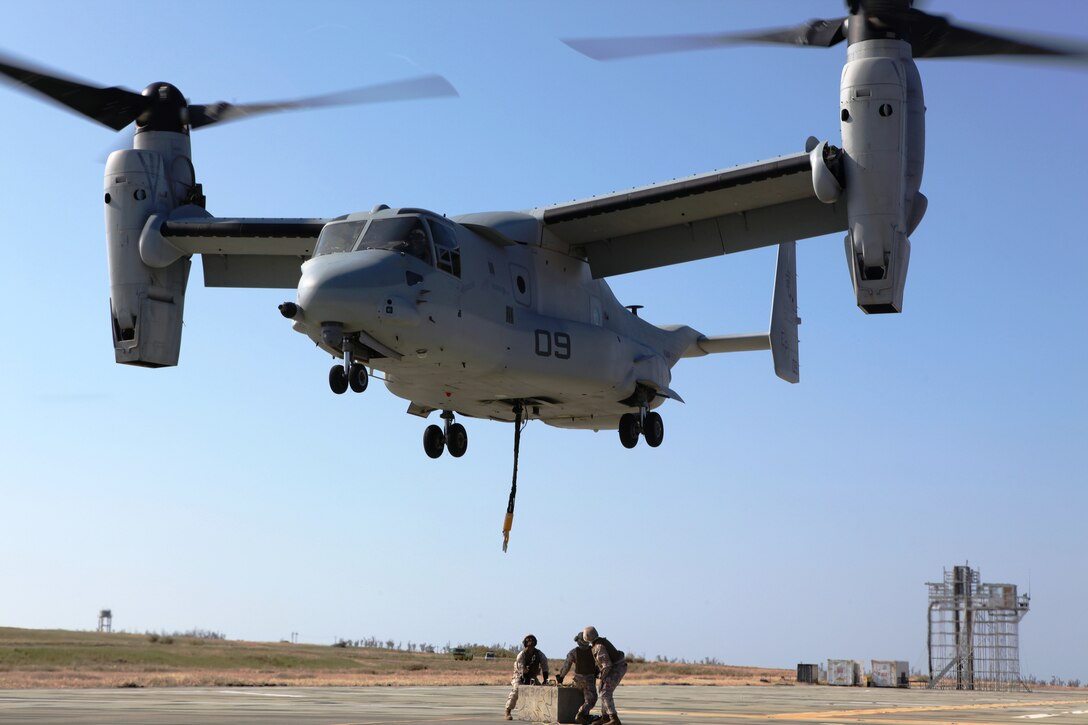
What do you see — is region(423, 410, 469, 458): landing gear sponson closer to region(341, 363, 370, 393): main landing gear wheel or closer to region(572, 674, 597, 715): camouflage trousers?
region(341, 363, 370, 393): main landing gear wheel

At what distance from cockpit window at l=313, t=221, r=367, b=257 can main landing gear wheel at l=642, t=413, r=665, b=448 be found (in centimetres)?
854

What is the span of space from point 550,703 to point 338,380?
6302 mm

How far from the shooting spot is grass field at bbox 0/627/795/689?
39438 millimetres

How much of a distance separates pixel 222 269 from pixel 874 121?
47.8 ft

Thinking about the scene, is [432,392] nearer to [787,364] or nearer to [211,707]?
[211,707]

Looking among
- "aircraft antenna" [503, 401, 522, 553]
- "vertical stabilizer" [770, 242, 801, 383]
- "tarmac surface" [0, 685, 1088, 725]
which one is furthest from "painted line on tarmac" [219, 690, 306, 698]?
"vertical stabilizer" [770, 242, 801, 383]

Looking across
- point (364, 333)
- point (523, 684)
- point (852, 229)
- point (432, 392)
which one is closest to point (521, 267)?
point (432, 392)

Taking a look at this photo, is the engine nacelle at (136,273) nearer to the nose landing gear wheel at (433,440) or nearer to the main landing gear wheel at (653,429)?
the nose landing gear wheel at (433,440)

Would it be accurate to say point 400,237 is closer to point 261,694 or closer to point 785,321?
point 261,694

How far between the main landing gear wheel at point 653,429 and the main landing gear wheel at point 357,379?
801cm

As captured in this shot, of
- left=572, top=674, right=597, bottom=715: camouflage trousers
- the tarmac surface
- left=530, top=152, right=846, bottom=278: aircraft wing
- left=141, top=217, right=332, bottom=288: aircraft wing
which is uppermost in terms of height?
left=530, top=152, right=846, bottom=278: aircraft wing

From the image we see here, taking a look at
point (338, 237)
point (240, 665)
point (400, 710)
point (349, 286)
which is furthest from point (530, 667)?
point (240, 665)

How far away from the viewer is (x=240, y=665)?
49.8m

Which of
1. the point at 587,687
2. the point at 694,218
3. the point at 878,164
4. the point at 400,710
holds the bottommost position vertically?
the point at 400,710
